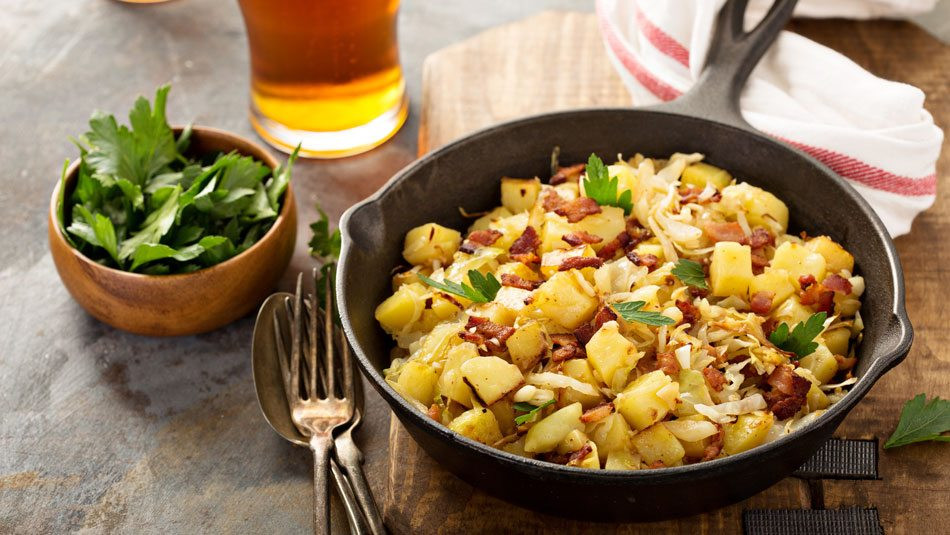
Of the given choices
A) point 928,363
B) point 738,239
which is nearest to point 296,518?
point 738,239

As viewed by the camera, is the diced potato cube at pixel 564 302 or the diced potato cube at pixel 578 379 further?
the diced potato cube at pixel 564 302

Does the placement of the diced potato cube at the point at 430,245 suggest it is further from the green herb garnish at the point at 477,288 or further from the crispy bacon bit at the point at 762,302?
the crispy bacon bit at the point at 762,302

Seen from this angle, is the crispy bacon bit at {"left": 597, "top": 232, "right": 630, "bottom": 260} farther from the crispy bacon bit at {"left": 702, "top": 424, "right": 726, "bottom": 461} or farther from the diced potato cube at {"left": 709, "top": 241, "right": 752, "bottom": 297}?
the crispy bacon bit at {"left": 702, "top": 424, "right": 726, "bottom": 461}

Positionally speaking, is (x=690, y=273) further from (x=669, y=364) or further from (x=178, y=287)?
(x=178, y=287)

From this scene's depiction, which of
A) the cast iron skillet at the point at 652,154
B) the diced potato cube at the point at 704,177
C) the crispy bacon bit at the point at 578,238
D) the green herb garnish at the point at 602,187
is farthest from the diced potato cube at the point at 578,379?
the diced potato cube at the point at 704,177

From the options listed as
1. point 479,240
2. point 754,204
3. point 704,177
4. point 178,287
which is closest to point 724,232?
point 754,204

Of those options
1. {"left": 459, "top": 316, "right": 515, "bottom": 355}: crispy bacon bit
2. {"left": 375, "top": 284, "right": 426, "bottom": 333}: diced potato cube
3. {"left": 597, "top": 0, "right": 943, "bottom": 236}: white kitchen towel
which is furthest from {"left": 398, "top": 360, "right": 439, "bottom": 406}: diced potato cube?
{"left": 597, "top": 0, "right": 943, "bottom": 236}: white kitchen towel
